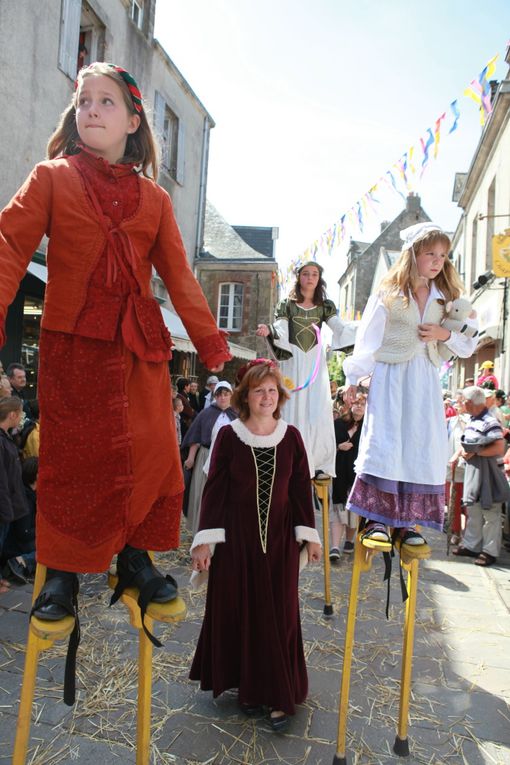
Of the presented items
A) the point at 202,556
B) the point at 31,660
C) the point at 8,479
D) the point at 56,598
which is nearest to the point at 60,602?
the point at 56,598

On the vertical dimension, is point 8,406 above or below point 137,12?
below

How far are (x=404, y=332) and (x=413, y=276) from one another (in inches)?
10.7

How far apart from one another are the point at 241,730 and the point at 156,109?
1271cm

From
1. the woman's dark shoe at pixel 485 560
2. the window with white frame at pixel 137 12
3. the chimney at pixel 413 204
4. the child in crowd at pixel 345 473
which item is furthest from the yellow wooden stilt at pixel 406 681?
the chimney at pixel 413 204

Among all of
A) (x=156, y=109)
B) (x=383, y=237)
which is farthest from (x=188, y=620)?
(x=383, y=237)

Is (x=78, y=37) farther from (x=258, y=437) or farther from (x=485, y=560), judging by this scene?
(x=485, y=560)

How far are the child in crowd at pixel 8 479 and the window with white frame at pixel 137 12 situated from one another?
10.2 m

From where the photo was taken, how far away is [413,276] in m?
2.67

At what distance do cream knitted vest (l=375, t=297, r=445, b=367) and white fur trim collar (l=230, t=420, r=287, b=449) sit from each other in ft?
2.08

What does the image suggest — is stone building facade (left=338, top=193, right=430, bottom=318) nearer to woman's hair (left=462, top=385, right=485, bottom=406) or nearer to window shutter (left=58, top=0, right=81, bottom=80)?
window shutter (left=58, top=0, right=81, bottom=80)

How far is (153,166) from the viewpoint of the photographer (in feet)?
7.21

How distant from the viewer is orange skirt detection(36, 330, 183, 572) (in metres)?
1.82

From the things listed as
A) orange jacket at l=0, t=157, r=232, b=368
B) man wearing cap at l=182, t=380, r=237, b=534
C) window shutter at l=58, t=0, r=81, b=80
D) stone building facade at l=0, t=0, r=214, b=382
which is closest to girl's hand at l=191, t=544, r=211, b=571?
orange jacket at l=0, t=157, r=232, b=368

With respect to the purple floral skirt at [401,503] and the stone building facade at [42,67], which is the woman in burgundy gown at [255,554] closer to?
the purple floral skirt at [401,503]
